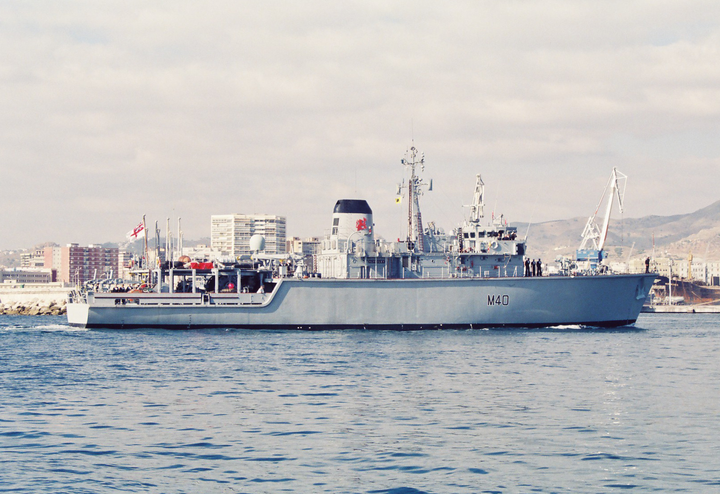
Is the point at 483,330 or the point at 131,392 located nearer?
the point at 131,392

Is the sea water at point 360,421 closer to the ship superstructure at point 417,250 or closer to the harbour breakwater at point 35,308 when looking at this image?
the ship superstructure at point 417,250

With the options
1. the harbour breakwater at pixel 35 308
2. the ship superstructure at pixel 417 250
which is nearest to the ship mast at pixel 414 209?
the ship superstructure at pixel 417 250

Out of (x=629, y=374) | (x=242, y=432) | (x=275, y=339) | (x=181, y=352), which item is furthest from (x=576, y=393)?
(x=275, y=339)

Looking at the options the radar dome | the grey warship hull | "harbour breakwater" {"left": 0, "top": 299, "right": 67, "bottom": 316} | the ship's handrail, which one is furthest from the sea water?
"harbour breakwater" {"left": 0, "top": 299, "right": 67, "bottom": 316}

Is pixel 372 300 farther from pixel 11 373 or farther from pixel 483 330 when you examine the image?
pixel 11 373

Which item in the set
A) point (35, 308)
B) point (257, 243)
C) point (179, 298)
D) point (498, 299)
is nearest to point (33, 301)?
point (35, 308)

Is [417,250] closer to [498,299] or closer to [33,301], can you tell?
[498,299]

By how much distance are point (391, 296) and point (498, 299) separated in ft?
22.4

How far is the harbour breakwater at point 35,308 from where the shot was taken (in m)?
118

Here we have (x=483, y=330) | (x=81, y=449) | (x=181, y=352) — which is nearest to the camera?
(x=81, y=449)

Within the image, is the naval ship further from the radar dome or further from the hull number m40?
the radar dome

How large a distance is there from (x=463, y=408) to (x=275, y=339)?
24.5 metres

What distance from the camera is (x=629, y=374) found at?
96.8ft

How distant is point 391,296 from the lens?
5125 cm
